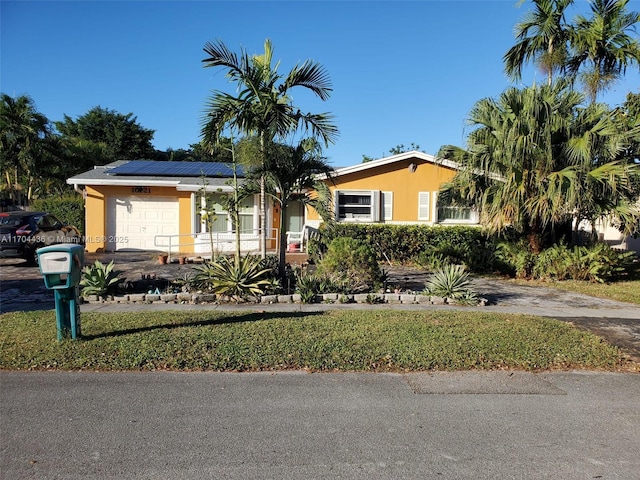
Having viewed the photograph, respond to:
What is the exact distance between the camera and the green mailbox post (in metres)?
5.65

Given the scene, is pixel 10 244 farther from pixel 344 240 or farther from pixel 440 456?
pixel 440 456

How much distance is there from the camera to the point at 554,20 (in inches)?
603

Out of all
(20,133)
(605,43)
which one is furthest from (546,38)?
(20,133)

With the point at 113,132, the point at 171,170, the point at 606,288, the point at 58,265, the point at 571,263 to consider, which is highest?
the point at 113,132

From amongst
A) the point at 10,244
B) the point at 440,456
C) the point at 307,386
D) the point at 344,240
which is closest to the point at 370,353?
the point at 307,386

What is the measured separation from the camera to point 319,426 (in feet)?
12.9

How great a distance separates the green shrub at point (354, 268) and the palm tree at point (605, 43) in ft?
36.1

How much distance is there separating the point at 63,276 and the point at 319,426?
12.5 ft

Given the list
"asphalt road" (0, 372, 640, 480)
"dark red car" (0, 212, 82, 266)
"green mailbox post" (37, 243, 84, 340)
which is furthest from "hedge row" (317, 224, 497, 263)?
"asphalt road" (0, 372, 640, 480)

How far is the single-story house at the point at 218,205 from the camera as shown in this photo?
16.5 meters

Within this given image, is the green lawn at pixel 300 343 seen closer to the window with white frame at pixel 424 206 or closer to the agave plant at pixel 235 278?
the agave plant at pixel 235 278

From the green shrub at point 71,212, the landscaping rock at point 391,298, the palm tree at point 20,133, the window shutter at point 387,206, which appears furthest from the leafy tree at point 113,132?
the landscaping rock at point 391,298

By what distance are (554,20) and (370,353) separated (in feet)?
48.2

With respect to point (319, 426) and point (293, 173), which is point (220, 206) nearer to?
point (293, 173)
